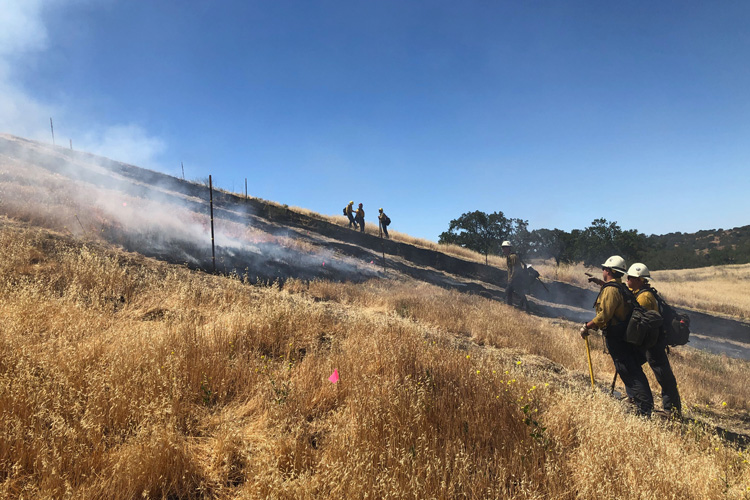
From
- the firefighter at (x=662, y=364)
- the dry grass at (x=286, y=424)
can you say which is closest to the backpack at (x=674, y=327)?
the firefighter at (x=662, y=364)

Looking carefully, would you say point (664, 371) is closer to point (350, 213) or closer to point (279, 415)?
point (279, 415)

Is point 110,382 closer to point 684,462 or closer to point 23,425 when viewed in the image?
point 23,425

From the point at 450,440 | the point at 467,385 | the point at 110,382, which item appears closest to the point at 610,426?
the point at 467,385

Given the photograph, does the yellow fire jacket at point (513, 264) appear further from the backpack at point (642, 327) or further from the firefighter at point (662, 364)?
the backpack at point (642, 327)

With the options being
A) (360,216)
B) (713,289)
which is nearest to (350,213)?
(360,216)

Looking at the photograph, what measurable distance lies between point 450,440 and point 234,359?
8.40ft

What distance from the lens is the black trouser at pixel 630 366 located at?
15.5ft

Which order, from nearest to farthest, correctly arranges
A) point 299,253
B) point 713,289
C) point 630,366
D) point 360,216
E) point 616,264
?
point 630,366, point 616,264, point 299,253, point 360,216, point 713,289

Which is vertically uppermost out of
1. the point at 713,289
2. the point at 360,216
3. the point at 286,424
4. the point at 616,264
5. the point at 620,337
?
the point at 360,216

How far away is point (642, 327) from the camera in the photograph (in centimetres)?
462

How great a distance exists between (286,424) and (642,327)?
4615 mm

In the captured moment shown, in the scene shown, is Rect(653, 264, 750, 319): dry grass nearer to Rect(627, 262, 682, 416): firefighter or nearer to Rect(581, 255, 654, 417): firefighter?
Rect(627, 262, 682, 416): firefighter

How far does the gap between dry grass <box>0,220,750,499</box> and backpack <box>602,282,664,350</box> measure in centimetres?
109

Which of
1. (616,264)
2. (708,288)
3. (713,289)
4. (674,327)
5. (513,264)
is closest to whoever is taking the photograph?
(674,327)
